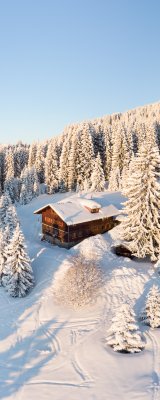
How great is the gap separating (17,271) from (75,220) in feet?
38.7

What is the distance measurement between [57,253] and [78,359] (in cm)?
2002

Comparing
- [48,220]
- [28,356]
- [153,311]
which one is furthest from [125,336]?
[48,220]

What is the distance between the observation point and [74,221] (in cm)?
4231

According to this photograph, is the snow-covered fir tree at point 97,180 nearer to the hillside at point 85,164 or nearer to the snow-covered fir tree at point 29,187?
the hillside at point 85,164

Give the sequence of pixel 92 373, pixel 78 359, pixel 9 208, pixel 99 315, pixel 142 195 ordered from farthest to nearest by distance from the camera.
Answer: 1. pixel 9 208
2. pixel 142 195
3. pixel 99 315
4. pixel 78 359
5. pixel 92 373

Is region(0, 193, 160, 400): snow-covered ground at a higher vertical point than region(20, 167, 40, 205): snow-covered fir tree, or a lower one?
lower

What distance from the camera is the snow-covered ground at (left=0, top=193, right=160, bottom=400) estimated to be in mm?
17656

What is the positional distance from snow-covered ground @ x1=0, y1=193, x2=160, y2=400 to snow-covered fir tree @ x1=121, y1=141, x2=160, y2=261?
6.53ft

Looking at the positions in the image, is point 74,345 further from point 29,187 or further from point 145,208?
point 29,187

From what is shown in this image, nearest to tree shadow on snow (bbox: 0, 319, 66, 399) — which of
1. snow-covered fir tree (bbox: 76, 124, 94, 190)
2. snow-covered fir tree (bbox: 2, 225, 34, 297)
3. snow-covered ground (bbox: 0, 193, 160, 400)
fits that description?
snow-covered ground (bbox: 0, 193, 160, 400)

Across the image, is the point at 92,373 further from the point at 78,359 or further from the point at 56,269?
the point at 56,269

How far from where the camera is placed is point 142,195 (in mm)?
35344

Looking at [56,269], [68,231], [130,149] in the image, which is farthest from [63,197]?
[56,269]

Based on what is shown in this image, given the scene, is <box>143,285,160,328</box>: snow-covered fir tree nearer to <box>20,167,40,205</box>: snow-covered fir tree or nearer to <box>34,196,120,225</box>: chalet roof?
<box>34,196,120,225</box>: chalet roof
